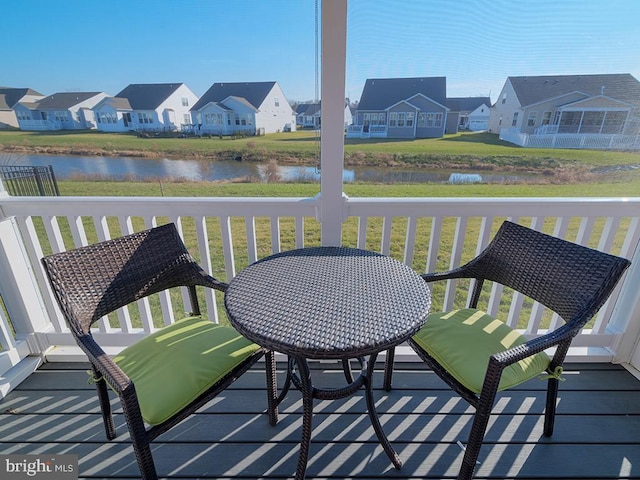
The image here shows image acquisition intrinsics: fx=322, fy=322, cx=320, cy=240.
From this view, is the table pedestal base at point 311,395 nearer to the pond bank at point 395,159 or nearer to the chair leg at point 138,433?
the chair leg at point 138,433

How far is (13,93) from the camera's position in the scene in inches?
66.3

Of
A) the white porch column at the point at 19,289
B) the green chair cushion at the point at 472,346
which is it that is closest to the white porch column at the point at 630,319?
the green chair cushion at the point at 472,346

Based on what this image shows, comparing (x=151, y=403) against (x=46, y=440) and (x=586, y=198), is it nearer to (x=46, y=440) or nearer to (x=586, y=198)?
(x=46, y=440)

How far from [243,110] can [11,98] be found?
1.19 m

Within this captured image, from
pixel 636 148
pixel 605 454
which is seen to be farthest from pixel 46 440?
pixel 636 148

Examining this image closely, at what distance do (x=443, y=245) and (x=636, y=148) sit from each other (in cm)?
200

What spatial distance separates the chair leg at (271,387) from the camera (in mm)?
1566

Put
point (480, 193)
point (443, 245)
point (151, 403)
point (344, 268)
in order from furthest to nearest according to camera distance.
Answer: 1. point (443, 245)
2. point (480, 193)
3. point (344, 268)
4. point (151, 403)

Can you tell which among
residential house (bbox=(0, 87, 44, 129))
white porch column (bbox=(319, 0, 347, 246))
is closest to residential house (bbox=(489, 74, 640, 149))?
white porch column (bbox=(319, 0, 347, 246))

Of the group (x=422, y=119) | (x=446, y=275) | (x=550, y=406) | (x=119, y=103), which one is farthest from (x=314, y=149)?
(x=550, y=406)

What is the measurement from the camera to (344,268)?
1514mm

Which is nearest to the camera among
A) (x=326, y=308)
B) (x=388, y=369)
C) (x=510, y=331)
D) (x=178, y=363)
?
(x=326, y=308)

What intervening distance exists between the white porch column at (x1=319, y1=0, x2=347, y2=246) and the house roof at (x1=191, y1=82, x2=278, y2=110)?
0.37 metres

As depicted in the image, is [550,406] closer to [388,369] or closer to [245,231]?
[388,369]
